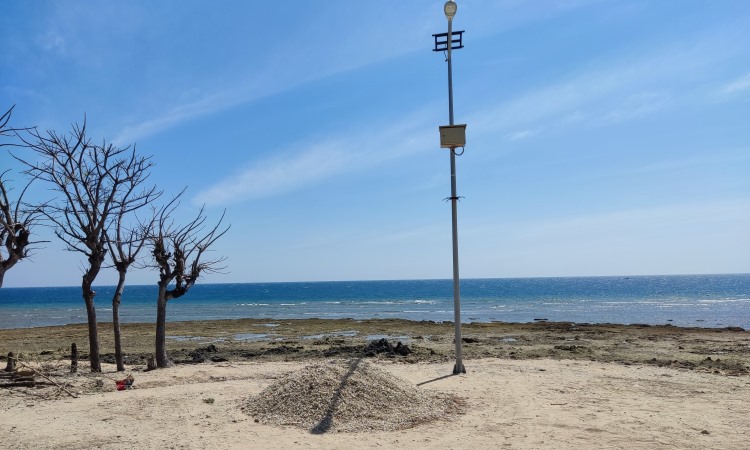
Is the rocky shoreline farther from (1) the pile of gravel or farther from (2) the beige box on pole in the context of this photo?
(2) the beige box on pole

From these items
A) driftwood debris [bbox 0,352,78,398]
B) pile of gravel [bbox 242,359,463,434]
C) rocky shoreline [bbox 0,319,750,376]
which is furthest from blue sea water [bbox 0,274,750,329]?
driftwood debris [bbox 0,352,78,398]

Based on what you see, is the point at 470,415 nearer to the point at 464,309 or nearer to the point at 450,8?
the point at 450,8

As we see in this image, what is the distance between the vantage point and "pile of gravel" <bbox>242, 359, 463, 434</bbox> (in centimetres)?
785

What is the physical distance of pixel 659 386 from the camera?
10.6m

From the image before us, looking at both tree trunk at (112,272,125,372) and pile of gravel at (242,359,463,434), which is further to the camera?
tree trunk at (112,272,125,372)

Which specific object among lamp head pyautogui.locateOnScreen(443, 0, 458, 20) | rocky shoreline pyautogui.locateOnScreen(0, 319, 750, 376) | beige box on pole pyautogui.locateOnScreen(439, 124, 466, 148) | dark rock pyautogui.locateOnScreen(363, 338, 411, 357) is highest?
lamp head pyautogui.locateOnScreen(443, 0, 458, 20)

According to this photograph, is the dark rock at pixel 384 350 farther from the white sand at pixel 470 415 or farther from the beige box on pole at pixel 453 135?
the beige box on pole at pixel 453 135

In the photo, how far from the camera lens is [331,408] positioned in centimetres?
809

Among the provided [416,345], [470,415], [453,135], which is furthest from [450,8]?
[416,345]

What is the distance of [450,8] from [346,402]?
28.5ft

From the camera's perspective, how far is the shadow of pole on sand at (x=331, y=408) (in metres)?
7.52

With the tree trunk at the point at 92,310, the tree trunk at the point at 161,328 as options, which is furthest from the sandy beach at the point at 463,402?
the tree trunk at the point at 161,328

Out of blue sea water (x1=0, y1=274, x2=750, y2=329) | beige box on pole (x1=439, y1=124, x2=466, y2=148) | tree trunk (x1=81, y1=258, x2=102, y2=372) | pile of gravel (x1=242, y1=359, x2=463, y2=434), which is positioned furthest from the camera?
blue sea water (x1=0, y1=274, x2=750, y2=329)

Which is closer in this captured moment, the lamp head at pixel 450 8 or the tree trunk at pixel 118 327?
the lamp head at pixel 450 8
